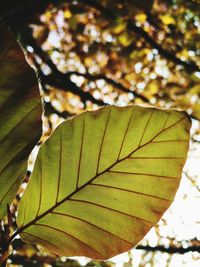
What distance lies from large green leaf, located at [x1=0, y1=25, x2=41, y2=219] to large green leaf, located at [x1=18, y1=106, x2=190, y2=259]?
3cm

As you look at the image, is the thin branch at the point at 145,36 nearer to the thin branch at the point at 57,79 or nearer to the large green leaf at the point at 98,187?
the thin branch at the point at 57,79

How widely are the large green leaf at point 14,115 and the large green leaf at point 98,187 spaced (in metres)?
0.03

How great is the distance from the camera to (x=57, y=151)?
37 cm

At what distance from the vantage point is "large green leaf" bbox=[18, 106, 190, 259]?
37cm

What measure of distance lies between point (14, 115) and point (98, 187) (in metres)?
0.13

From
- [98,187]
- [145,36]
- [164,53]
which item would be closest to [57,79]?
[145,36]

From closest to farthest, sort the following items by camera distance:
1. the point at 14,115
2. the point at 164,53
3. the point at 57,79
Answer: the point at 14,115, the point at 57,79, the point at 164,53

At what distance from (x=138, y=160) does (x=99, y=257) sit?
13 cm

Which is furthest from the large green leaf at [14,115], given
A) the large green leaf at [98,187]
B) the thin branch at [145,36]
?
the thin branch at [145,36]

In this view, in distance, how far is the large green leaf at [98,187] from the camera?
37 centimetres

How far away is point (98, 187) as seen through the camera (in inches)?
15.0

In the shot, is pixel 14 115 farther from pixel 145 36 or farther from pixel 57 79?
pixel 145 36

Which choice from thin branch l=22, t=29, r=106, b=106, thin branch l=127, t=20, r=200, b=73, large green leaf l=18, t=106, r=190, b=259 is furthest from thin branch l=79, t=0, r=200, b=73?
large green leaf l=18, t=106, r=190, b=259

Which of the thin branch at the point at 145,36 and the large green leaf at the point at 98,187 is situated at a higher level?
the large green leaf at the point at 98,187
